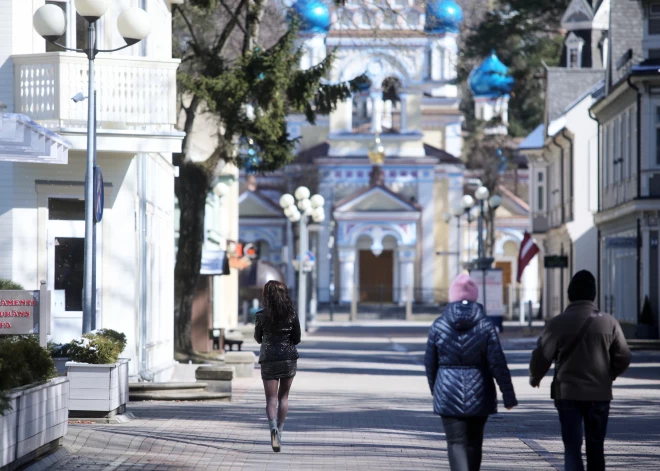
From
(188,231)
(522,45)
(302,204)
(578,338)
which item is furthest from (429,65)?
(578,338)

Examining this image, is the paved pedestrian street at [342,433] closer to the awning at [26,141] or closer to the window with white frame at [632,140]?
the awning at [26,141]

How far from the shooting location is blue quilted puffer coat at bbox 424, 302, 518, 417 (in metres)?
9.38

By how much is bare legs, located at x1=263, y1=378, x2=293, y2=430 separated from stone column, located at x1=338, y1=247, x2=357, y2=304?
191 feet

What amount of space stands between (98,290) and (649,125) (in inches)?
748

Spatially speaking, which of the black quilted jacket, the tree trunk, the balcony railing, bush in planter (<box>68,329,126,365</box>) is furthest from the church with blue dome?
the black quilted jacket

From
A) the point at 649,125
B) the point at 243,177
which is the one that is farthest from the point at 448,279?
the point at 649,125

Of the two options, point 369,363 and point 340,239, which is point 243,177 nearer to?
point 340,239

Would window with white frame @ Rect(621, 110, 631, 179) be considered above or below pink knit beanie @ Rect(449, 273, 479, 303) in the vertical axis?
above

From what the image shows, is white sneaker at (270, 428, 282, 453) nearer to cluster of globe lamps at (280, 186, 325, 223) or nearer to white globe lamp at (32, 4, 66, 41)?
white globe lamp at (32, 4, 66, 41)

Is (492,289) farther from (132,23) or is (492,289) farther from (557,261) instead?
(132,23)

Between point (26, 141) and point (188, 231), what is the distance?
13.9 metres

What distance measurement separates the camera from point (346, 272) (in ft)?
237

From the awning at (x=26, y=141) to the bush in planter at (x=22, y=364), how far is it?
10.9ft

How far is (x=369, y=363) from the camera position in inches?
1265
